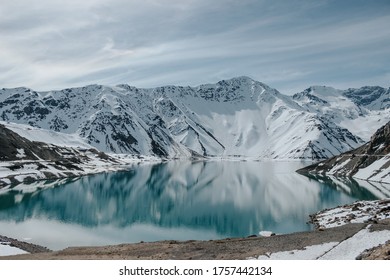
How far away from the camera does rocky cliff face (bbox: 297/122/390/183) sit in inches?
6254

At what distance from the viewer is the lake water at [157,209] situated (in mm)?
76125

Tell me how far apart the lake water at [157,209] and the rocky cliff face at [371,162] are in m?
9.32

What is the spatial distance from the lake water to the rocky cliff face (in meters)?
9.32

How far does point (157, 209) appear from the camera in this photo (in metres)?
109

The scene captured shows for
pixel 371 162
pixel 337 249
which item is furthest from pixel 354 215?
pixel 371 162

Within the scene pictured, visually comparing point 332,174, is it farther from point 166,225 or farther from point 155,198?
point 166,225

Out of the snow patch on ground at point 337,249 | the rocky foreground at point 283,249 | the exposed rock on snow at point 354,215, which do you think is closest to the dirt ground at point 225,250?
the rocky foreground at point 283,249

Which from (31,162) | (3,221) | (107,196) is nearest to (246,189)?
(107,196)

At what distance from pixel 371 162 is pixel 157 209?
10228 cm

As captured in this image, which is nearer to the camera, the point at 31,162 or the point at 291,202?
the point at 291,202

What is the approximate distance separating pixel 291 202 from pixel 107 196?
5917 centimetres

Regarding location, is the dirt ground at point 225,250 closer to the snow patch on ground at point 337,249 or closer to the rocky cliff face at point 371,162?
the snow patch on ground at point 337,249

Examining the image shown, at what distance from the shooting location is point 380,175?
15575 cm

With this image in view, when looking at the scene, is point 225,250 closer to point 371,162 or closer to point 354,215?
point 354,215
